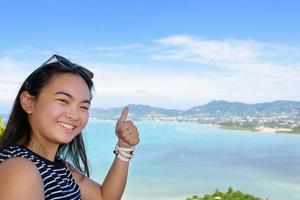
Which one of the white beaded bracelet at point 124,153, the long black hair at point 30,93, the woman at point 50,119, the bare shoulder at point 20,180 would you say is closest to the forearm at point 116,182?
the white beaded bracelet at point 124,153

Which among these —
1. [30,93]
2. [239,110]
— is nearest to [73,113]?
[30,93]

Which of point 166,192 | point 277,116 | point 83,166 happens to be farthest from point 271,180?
point 277,116

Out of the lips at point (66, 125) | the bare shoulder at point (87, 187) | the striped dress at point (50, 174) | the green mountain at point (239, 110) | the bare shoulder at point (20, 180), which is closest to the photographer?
the bare shoulder at point (20, 180)

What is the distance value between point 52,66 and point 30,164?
431 mm

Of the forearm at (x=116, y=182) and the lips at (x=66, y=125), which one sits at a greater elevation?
the lips at (x=66, y=125)

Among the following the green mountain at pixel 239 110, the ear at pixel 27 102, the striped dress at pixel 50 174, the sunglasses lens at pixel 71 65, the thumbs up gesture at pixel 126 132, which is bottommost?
the striped dress at pixel 50 174

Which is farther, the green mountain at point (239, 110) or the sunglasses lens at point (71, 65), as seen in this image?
the green mountain at point (239, 110)

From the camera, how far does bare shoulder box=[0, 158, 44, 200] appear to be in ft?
4.05

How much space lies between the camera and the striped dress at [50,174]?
1448 millimetres

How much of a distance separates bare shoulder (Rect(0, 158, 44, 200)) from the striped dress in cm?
12

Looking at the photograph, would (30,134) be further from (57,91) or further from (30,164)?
(30,164)

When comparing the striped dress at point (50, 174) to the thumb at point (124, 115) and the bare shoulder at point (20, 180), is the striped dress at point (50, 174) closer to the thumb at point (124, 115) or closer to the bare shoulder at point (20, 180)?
the bare shoulder at point (20, 180)

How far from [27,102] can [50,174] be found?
11.0 inches

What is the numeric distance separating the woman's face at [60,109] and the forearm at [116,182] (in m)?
0.43
